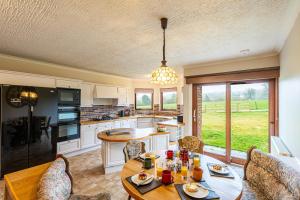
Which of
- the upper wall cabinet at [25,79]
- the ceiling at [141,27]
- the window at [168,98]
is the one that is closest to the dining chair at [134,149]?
the ceiling at [141,27]

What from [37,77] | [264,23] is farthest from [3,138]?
[264,23]

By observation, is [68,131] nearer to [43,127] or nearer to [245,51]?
[43,127]

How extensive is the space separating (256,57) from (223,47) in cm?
107

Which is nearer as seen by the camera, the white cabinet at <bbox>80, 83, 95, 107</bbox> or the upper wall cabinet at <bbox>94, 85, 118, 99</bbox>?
the white cabinet at <bbox>80, 83, 95, 107</bbox>

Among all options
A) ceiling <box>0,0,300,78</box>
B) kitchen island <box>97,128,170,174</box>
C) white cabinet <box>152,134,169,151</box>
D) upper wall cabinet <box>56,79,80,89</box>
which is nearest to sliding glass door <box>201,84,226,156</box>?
ceiling <box>0,0,300,78</box>

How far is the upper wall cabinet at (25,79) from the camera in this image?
3059 mm

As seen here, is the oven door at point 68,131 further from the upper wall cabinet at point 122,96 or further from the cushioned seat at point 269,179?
the cushioned seat at point 269,179

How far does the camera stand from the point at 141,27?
213cm

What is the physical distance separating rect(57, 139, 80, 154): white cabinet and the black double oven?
0.11m

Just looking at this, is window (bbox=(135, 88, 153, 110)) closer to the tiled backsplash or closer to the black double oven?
the tiled backsplash

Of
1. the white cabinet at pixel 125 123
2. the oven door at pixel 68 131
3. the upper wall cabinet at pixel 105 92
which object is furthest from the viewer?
the white cabinet at pixel 125 123

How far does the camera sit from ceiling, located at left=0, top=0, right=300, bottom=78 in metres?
1.65

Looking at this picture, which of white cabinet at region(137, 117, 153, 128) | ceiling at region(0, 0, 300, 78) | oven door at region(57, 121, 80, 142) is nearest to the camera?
ceiling at region(0, 0, 300, 78)

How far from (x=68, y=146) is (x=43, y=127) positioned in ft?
3.24
